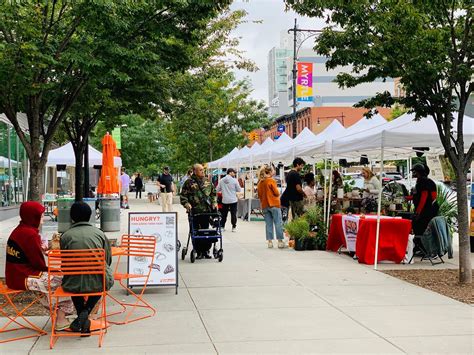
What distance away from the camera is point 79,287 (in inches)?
248

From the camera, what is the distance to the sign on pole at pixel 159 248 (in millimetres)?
8844

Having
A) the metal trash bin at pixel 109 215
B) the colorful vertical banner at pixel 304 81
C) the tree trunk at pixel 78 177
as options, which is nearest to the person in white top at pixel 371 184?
the metal trash bin at pixel 109 215

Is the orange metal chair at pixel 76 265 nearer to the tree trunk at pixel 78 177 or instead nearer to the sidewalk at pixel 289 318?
the sidewalk at pixel 289 318

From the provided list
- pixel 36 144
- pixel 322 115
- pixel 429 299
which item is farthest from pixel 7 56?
pixel 322 115

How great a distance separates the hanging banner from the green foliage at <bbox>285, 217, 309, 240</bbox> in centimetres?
115

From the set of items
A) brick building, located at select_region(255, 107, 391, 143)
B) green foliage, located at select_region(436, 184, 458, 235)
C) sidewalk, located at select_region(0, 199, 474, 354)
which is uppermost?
brick building, located at select_region(255, 107, 391, 143)

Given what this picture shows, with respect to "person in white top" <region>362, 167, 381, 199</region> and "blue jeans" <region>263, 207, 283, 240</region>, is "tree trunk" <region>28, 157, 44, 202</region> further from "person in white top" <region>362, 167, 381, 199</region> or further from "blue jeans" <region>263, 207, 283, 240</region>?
"person in white top" <region>362, 167, 381, 199</region>

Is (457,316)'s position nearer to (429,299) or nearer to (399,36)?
(429,299)

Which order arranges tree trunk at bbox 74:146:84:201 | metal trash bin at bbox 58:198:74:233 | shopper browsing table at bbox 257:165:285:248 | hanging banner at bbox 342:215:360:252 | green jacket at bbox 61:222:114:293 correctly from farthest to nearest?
tree trunk at bbox 74:146:84:201, metal trash bin at bbox 58:198:74:233, shopper browsing table at bbox 257:165:285:248, hanging banner at bbox 342:215:360:252, green jacket at bbox 61:222:114:293

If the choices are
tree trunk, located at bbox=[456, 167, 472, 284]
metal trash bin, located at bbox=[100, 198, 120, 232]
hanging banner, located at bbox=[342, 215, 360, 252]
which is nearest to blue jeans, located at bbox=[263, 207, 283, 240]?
hanging banner, located at bbox=[342, 215, 360, 252]

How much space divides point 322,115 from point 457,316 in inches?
3272

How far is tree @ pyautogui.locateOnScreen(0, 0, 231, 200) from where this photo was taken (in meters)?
9.30

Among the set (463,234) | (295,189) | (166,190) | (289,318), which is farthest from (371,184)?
(166,190)

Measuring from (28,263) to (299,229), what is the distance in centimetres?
827
